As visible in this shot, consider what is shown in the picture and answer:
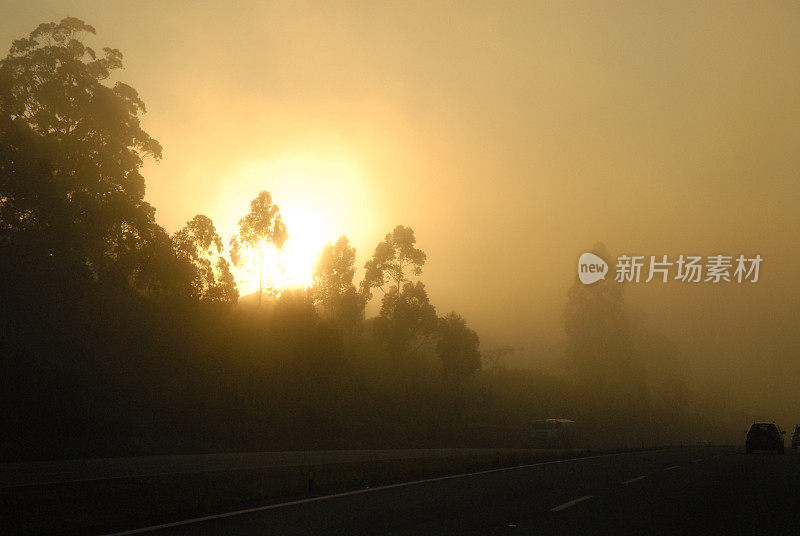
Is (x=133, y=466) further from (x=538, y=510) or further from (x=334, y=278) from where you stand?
(x=334, y=278)

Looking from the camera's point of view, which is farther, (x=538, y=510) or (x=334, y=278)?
(x=334, y=278)

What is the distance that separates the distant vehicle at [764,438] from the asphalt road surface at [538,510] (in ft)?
69.3

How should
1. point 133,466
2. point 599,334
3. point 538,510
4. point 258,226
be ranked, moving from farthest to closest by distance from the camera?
point 599,334
point 258,226
point 133,466
point 538,510

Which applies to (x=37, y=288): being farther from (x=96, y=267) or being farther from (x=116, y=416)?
(x=116, y=416)

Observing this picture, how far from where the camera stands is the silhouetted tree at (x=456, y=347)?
220 feet

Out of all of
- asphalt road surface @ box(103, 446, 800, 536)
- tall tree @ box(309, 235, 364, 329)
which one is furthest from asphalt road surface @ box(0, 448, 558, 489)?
tall tree @ box(309, 235, 364, 329)

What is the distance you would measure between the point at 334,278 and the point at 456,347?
62.6 feet

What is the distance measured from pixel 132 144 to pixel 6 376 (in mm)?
14482

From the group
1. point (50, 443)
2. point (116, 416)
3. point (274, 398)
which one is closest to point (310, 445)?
point (274, 398)

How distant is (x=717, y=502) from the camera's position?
13.2m

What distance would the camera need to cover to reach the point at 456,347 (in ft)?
220

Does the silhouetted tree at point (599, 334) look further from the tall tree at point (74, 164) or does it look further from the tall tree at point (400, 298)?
the tall tree at point (74, 164)

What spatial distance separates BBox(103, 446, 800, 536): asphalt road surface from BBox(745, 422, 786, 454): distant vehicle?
21116 mm

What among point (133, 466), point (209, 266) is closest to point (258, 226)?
point (209, 266)
